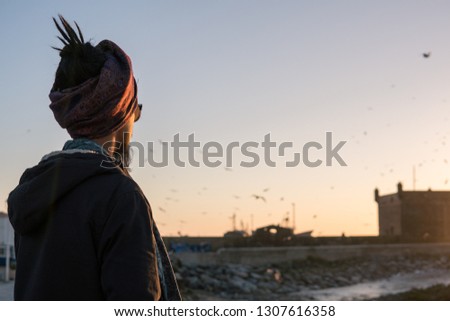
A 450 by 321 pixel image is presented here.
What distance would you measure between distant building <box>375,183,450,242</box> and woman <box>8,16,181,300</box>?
158 feet

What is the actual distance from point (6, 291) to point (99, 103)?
10942 millimetres

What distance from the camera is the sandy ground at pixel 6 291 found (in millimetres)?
10386

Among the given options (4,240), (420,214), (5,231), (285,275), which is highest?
(420,214)

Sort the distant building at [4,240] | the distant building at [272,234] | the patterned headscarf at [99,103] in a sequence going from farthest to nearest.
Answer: the distant building at [272,234]
the distant building at [4,240]
the patterned headscarf at [99,103]

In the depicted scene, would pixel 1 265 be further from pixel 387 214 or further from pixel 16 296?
pixel 387 214

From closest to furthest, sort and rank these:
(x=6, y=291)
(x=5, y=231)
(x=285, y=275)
A: (x=6, y=291)
(x=5, y=231)
(x=285, y=275)

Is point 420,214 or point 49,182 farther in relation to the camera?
point 420,214

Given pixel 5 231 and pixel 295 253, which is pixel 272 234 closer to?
pixel 295 253

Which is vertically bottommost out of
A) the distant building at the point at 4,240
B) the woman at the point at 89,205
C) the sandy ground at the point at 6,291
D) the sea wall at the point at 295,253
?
the sea wall at the point at 295,253

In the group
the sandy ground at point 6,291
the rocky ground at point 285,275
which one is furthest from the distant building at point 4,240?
the rocky ground at point 285,275

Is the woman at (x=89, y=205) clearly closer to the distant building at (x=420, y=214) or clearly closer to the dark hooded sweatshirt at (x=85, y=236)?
the dark hooded sweatshirt at (x=85, y=236)

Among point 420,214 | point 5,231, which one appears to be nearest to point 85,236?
point 5,231

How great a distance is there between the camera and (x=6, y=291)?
38.2ft

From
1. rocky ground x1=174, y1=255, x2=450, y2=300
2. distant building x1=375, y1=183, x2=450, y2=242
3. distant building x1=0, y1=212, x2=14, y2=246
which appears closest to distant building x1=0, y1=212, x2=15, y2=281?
distant building x1=0, y1=212, x2=14, y2=246
